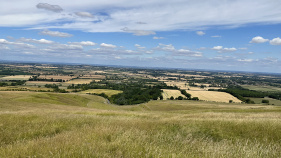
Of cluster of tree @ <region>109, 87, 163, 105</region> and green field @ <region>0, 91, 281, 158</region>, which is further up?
green field @ <region>0, 91, 281, 158</region>

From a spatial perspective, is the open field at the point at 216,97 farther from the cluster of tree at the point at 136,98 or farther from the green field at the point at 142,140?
the green field at the point at 142,140

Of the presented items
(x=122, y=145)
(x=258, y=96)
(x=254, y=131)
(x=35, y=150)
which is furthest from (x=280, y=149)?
(x=258, y=96)

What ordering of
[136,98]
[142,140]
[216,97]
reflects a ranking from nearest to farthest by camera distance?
1. [142,140]
2. [216,97]
3. [136,98]

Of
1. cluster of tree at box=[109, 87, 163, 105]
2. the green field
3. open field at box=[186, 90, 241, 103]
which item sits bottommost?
cluster of tree at box=[109, 87, 163, 105]

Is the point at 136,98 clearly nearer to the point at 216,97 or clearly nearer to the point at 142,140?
the point at 216,97

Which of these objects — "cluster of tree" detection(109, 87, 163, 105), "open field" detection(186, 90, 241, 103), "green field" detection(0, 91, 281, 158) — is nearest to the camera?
"green field" detection(0, 91, 281, 158)

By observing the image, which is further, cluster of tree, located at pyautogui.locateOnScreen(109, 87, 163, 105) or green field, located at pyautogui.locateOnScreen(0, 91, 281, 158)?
cluster of tree, located at pyautogui.locateOnScreen(109, 87, 163, 105)

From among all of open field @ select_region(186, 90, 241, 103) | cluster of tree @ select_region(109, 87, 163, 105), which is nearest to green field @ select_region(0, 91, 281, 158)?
cluster of tree @ select_region(109, 87, 163, 105)

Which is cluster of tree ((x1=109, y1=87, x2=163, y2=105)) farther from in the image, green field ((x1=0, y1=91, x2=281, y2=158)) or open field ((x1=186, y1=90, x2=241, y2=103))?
green field ((x1=0, y1=91, x2=281, y2=158))

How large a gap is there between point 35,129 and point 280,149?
10725 mm

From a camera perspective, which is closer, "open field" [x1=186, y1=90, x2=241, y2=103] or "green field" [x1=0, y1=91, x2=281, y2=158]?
"green field" [x1=0, y1=91, x2=281, y2=158]

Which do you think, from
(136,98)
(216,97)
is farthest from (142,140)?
(136,98)

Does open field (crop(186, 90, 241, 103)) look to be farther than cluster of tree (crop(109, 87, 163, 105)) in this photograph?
No

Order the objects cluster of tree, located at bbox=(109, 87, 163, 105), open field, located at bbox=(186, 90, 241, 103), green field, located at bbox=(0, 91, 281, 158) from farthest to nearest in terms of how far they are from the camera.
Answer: cluster of tree, located at bbox=(109, 87, 163, 105)
open field, located at bbox=(186, 90, 241, 103)
green field, located at bbox=(0, 91, 281, 158)
